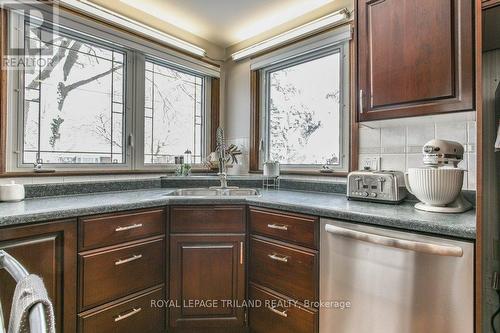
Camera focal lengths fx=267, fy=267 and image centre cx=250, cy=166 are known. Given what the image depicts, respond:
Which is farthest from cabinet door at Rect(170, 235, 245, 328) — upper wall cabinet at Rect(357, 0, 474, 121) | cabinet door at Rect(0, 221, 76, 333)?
upper wall cabinet at Rect(357, 0, 474, 121)

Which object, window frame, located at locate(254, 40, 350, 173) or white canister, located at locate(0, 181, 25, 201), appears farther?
window frame, located at locate(254, 40, 350, 173)

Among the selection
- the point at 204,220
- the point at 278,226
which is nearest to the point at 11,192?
the point at 204,220

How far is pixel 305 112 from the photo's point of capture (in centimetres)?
235

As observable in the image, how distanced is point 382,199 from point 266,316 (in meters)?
0.98

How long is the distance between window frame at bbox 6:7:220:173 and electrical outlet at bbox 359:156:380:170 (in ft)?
5.18

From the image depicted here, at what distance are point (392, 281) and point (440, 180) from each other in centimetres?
50

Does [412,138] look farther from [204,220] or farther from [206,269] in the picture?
[206,269]

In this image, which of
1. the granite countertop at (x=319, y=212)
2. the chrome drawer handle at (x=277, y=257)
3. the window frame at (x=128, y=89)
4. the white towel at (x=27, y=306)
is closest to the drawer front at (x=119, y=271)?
the granite countertop at (x=319, y=212)

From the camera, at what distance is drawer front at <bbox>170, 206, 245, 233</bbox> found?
170cm

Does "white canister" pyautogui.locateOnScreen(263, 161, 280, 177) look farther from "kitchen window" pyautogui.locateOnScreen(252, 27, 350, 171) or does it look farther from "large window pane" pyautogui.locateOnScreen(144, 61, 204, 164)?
"large window pane" pyautogui.locateOnScreen(144, 61, 204, 164)

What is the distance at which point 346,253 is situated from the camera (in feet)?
4.25

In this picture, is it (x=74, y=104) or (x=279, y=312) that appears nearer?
(x=279, y=312)

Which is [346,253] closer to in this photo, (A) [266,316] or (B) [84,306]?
(A) [266,316]

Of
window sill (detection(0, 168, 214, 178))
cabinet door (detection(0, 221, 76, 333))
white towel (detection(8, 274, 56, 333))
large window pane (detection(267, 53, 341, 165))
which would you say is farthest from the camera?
large window pane (detection(267, 53, 341, 165))
